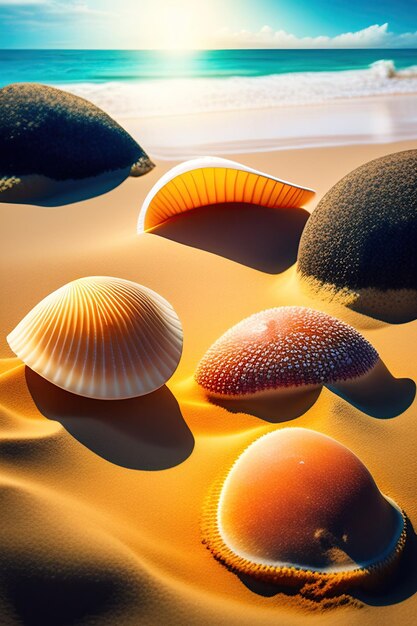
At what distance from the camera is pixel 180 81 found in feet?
71.3

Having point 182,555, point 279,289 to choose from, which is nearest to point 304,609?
point 182,555

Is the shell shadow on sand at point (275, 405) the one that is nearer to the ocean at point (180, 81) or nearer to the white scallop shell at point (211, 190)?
the white scallop shell at point (211, 190)

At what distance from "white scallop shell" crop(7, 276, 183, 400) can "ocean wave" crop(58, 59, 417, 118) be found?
10604 mm

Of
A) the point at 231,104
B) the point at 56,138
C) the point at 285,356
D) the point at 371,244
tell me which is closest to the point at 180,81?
the point at 231,104

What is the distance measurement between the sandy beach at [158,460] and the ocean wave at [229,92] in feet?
30.7

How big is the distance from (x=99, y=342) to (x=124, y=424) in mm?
A: 363

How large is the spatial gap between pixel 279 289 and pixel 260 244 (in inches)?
27.2

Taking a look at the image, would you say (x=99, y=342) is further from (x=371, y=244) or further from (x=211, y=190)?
(x=211, y=190)

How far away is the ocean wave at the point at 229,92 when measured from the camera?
45.7 feet

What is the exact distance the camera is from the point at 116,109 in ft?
45.5

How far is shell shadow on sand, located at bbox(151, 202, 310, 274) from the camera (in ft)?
14.1

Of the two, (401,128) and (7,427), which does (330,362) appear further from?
(401,128)

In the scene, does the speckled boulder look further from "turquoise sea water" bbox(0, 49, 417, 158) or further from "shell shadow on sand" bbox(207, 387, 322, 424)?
"turquoise sea water" bbox(0, 49, 417, 158)

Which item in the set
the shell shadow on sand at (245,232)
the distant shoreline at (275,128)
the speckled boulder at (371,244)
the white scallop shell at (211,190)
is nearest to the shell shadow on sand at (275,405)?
the speckled boulder at (371,244)
